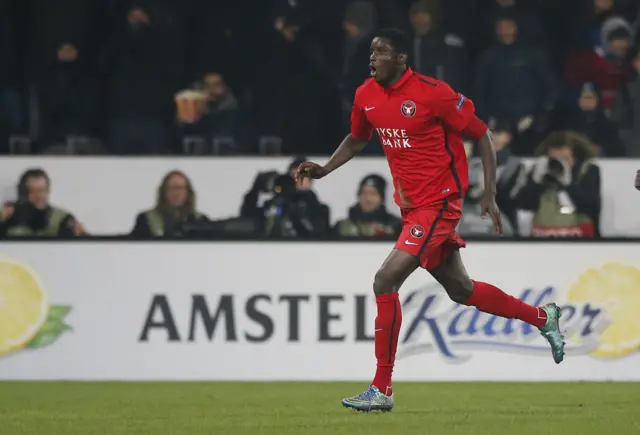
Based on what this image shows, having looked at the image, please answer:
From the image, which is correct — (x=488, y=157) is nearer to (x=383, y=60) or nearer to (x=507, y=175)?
(x=383, y=60)

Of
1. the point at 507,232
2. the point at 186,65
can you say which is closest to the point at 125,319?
the point at 186,65

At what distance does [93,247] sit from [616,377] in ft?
13.7

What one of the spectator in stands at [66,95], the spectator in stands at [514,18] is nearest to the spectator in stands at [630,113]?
the spectator in stands at [514,18]

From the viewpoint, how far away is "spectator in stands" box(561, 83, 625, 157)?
11.9m

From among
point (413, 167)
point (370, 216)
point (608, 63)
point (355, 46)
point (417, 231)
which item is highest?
point (355, 46)

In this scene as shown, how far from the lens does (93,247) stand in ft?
36.9

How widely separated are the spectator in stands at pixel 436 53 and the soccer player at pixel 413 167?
3.83 m

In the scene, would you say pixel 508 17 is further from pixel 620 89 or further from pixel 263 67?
pixel 263 67

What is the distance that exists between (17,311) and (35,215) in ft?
2.67

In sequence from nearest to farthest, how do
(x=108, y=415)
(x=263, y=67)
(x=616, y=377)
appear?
1. (x=108, y=415)
2. (x=616, y=377)
3. (x=263, y=67)

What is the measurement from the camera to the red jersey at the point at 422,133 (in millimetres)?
8055

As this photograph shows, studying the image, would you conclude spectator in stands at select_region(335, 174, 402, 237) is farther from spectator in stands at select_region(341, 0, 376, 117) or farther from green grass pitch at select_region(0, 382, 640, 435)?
green grass pitch at select_region(0, 382, 640, 435)

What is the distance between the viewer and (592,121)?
39.7 feet

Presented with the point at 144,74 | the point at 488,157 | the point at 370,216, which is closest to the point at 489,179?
the point at 488,157
